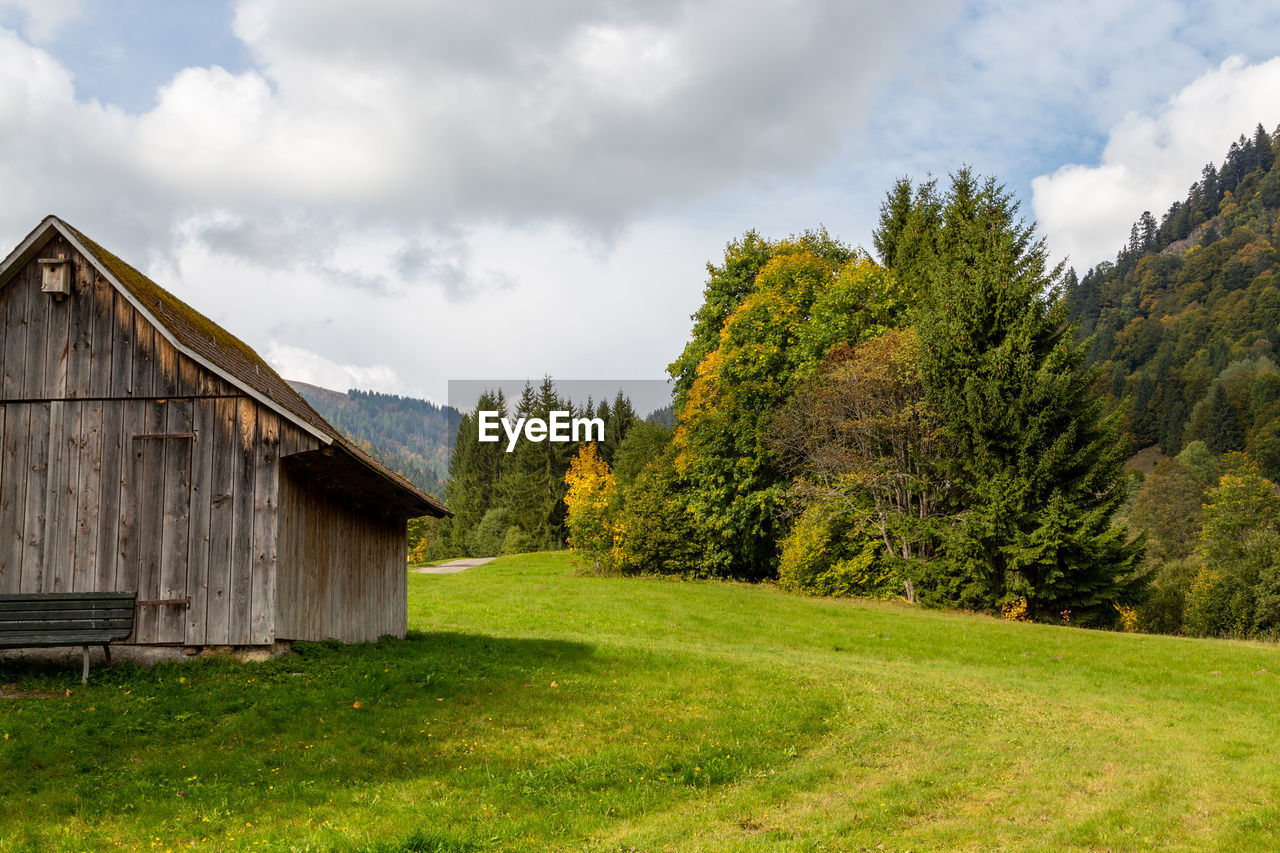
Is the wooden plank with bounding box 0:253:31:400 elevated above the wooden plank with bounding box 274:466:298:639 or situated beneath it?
elevated above

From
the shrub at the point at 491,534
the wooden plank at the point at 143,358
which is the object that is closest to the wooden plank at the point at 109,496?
the wooden plank at the point at 143,358

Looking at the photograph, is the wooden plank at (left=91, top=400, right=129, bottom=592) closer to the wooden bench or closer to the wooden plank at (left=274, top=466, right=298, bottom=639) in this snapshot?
the wooden bench

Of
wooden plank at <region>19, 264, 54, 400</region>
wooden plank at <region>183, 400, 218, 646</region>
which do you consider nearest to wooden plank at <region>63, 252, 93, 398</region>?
Answer: wooden plank at <region>19, 264, 54, 400</region>

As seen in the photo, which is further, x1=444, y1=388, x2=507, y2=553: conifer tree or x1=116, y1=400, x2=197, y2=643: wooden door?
x1=444, y1=388, x2=507, y2=553: conifer tree

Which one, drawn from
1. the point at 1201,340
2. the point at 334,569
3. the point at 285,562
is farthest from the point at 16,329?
the point at 1201,340

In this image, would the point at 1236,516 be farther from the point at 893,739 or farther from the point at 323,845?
the point at 323,845

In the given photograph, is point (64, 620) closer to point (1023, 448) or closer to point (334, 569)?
point (334, 569)

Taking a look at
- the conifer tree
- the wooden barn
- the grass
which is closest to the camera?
the grass

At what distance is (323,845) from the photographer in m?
6.99

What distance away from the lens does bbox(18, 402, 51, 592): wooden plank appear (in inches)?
512

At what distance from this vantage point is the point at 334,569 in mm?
15016

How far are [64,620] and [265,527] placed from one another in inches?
113

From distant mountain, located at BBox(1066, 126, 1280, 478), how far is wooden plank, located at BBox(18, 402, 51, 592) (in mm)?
80943

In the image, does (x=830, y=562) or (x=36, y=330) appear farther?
(x=830, y=562)
